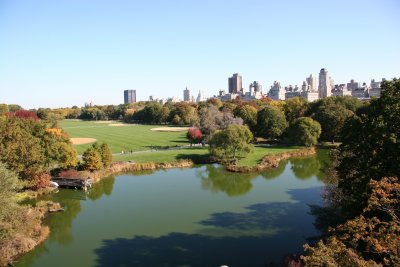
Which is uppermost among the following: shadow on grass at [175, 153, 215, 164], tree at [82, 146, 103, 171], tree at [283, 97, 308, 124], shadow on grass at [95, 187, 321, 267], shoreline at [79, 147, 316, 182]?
tree at [283, 97, 308, 124]

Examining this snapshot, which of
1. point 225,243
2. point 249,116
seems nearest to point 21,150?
point 225,243

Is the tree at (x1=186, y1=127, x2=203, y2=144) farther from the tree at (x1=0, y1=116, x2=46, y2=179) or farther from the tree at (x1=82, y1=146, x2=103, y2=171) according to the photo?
the tree at (x1=0, y1=116, x2=46, y2=179)

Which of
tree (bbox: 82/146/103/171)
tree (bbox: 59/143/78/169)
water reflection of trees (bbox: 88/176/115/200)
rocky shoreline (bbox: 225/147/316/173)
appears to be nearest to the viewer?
water reflection of trees (bbox: 88/176/115/200)

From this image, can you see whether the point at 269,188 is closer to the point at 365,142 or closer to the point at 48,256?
the point at 365,142

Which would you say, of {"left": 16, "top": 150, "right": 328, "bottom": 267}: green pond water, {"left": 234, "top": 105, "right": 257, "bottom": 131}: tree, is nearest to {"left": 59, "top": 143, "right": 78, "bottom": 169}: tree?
{"left": 16, "top": 150, "right": 328, "bottom": 267}: green pond water

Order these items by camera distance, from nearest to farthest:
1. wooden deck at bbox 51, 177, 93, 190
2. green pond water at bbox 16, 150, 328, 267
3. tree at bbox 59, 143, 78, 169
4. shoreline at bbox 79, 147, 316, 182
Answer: green pond water at bbox 16, 150, 328, 267 < wooden deck at bbox 51, 177, 93, 190 < tree at bbox 59, 143, 78, 169 < shoreline at bbox 79, 147, 316, 182

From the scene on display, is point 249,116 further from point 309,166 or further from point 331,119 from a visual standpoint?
point 309,166
